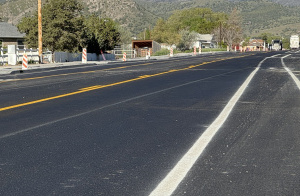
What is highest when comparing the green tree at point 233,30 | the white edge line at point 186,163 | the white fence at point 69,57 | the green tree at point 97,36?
the green tree at point 233,30

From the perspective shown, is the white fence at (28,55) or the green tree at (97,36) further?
the green tree at (97,36)

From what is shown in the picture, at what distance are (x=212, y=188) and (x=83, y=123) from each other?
4.51 m

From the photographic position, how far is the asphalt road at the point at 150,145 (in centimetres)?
540

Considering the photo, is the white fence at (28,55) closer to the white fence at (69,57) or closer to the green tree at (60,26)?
the white fence at (69,57)

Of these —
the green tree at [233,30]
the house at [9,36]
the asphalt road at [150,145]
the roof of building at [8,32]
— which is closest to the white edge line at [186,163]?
the asphalt road at [150,145]

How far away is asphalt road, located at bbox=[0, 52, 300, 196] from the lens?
540cm

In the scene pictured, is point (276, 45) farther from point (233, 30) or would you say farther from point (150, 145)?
point (150, 145)

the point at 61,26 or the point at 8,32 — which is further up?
the point at 8,32

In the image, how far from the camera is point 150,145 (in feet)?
24.3

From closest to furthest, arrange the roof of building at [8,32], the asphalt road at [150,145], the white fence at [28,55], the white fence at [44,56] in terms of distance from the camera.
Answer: the asphalt road at [150,145] < the white fence at [28,55] < the white fence at [44,56] < the roof of building at [8,32]

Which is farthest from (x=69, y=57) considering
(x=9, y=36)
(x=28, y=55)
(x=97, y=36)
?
(x=9, y=36)

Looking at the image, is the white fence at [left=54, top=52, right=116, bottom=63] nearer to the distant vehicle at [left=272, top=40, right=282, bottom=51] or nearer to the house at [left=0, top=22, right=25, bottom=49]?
the house at [left=0, top=22, right=25, bottom=49]

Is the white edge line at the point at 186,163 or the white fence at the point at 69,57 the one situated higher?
the white fence at the point at 69,57

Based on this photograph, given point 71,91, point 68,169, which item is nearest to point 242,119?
point 68,169
